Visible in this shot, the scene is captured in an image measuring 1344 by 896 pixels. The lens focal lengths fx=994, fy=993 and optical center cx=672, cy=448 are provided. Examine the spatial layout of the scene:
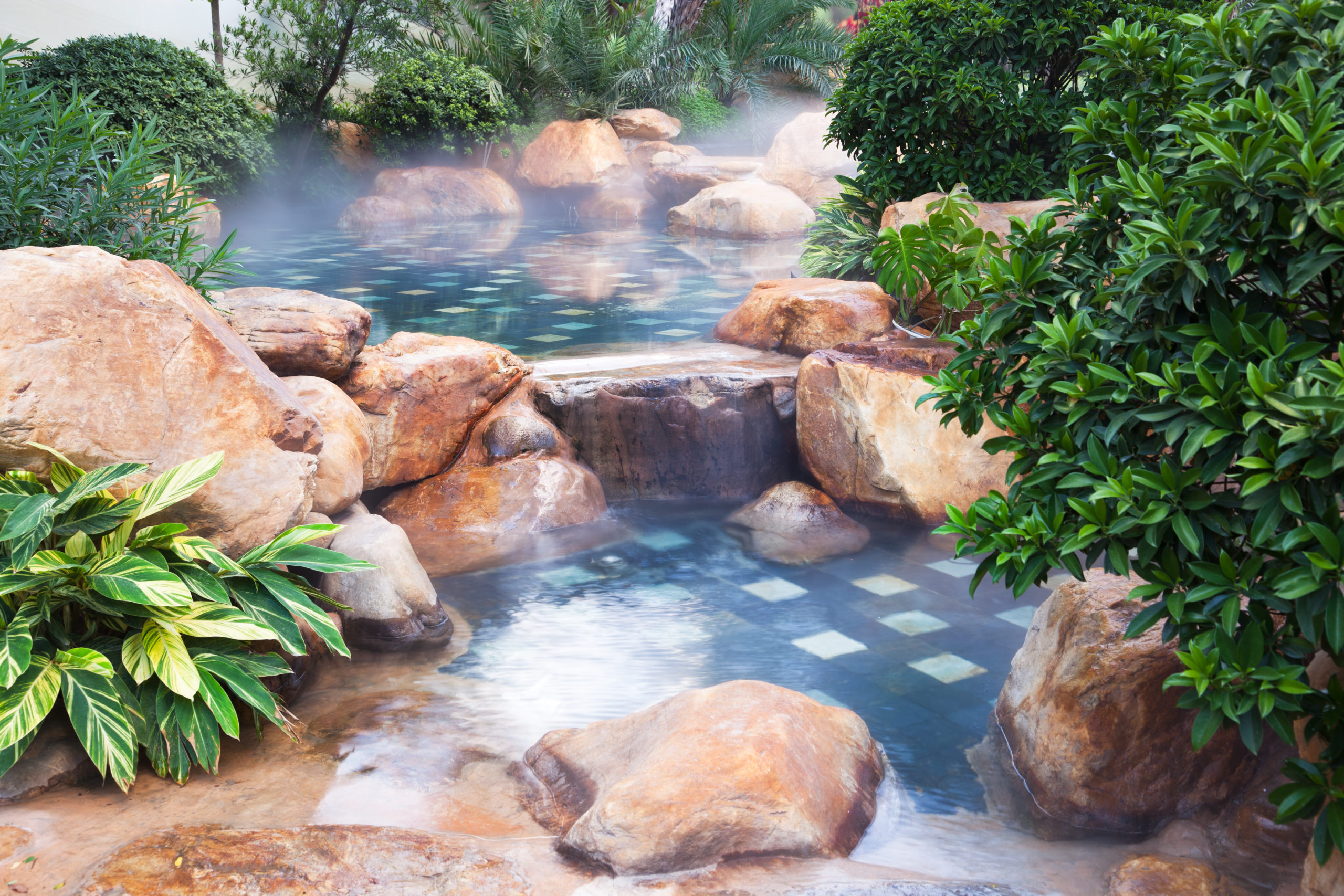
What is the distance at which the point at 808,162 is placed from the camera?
56.4 feet

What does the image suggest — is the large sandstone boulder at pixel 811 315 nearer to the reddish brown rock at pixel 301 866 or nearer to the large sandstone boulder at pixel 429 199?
the reddish brown rock at pixel 301 866

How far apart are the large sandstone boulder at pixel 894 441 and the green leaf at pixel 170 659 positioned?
389 cm

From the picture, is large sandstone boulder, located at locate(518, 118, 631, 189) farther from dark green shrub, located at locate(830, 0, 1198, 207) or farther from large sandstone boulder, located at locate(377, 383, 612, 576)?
large sandstone boulder, located at locate(377, 383, 612, 576)

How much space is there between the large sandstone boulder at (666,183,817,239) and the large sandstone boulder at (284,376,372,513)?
10.6 metres

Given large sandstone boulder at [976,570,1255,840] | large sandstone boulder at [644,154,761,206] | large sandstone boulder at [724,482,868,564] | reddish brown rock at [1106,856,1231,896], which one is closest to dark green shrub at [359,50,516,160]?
large sandstone boulder at [644,154,761,206]

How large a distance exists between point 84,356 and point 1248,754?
4168 mm

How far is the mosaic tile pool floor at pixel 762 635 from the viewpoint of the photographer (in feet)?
13.1

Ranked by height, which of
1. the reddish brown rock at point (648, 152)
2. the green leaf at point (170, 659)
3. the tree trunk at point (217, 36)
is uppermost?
the tree trunk at point (217, 36)

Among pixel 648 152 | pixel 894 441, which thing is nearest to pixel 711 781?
pixel 894 441

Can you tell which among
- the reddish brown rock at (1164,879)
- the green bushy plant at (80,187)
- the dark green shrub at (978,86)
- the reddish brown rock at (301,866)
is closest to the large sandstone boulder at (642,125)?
the dark green shrub at (978,86)

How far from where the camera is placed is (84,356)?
357cm

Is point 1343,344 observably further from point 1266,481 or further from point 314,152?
point 314,152

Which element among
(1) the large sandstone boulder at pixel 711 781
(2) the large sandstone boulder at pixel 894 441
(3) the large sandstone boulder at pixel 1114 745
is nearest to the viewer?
(1) the large sandstone boulder at pixel 711 781

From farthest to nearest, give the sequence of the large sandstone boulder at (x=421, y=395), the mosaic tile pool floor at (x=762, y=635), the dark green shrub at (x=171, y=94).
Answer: the dark green shrub at (x=171, y=94)
the large sandstone boulder at (x=421, y=395)
the mosaic tile pool floor at (x=762, y=635)
